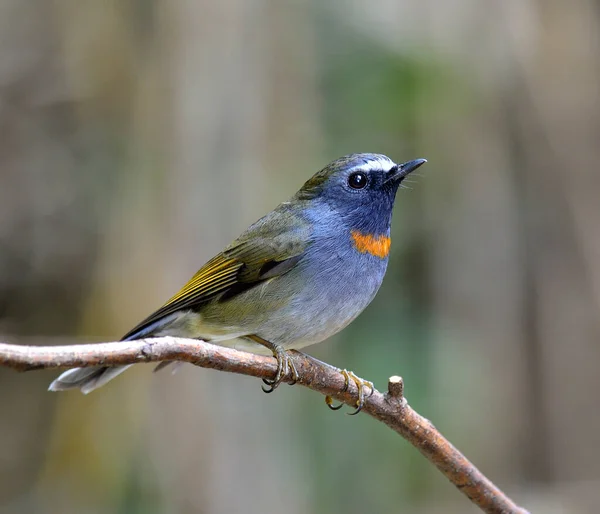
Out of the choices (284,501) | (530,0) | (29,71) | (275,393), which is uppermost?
(530,0)

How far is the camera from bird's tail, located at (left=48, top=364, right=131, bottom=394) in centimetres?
330

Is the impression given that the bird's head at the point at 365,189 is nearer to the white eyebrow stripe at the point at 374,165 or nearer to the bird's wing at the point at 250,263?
the white eyebrow stripe at the point at 374,165

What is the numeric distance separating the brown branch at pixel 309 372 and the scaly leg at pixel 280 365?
4 centimetres

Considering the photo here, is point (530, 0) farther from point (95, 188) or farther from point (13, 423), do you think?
point (13, 423)

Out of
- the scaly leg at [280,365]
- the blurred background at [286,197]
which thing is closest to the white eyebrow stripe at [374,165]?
the scaly leg at [280,365]

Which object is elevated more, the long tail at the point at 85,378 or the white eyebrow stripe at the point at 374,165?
the white eyebrow stripe at the point at 374,165

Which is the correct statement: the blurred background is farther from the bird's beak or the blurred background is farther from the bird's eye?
the bird's beak

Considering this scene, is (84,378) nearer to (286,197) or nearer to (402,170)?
(402,170)

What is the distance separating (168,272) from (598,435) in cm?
403

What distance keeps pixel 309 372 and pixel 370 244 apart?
0.87 meters

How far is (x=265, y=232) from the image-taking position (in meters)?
3.74

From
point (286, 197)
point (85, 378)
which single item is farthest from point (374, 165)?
point (286, 197)

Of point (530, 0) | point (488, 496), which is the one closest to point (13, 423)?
point (488, 496)

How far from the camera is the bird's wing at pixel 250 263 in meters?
3.58
